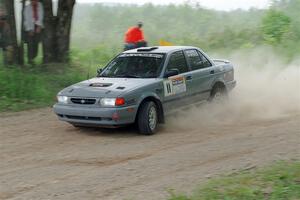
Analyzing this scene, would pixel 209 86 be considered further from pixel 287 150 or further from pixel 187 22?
pixel 187 22

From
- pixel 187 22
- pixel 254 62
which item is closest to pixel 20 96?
pixel 254 62

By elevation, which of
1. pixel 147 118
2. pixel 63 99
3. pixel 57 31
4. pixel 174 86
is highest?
pixel 57 31

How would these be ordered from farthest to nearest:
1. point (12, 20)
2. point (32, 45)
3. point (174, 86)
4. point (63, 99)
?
point (32, 45) < point (12, 20) < point (174, 86) < point (63, 99)

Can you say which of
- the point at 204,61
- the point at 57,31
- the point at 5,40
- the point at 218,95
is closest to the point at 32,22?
the point at 57,31

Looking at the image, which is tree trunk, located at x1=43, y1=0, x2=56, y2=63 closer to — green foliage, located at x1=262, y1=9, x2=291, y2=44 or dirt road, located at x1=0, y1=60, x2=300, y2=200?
dirt road, located at x1=0, y1=60, x2=300, y2=200

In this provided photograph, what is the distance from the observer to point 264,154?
786 centimetres

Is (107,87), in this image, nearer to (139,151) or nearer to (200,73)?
(139,151)

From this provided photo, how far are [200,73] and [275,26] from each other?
1713 cm

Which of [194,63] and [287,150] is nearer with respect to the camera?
[287,150]

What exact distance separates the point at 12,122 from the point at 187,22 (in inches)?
1209

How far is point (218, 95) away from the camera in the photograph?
1168 cm

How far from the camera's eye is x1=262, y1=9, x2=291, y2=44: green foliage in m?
Result: 25.9

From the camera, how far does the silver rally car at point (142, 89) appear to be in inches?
359

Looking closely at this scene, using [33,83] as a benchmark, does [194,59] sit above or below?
above
